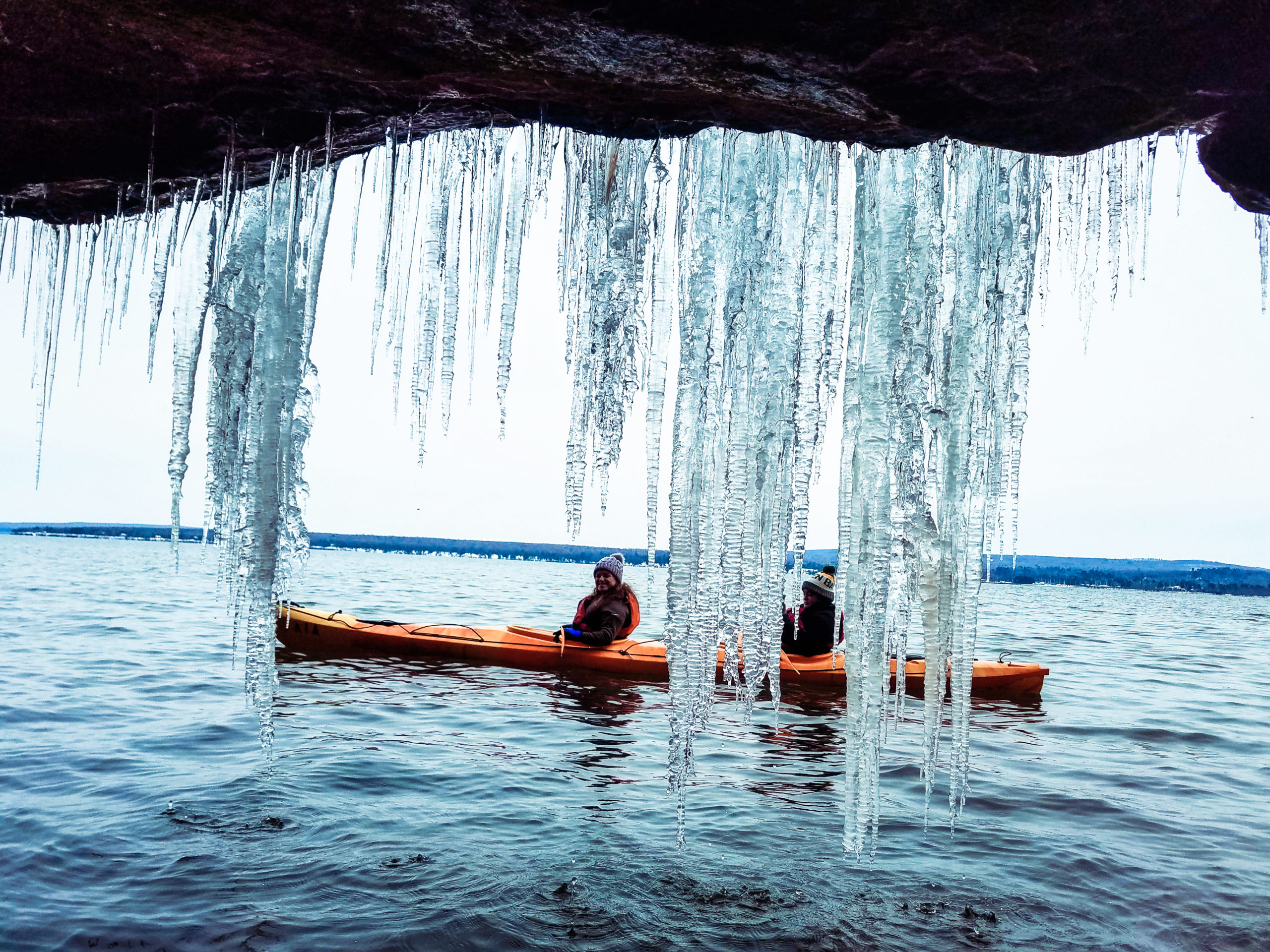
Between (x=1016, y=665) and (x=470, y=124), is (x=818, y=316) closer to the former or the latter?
(x=470, y=124)

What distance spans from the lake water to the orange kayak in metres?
0.32

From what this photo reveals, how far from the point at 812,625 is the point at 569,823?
20.6 ft

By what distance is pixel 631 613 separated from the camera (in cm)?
1294

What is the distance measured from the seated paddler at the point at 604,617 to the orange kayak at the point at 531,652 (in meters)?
0.15

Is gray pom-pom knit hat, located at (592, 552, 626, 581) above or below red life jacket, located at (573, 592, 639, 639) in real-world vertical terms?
above

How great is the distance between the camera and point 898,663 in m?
4.73

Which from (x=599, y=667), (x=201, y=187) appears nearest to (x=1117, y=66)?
(x=201, y=187)

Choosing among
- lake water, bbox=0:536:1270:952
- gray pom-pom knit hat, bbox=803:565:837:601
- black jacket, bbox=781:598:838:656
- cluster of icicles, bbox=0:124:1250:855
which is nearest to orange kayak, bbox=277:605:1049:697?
black jacket, bbox=781:598:838:656

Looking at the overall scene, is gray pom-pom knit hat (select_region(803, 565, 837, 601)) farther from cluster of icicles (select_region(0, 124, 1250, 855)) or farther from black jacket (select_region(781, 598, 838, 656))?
cluster of icicles (select_region(0, 124, 1250, 855))

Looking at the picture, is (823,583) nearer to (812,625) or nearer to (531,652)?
(812,625)

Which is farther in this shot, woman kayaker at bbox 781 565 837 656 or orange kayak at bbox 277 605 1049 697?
orange kayak at bbox 277 605 1049 697

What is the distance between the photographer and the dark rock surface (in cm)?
259

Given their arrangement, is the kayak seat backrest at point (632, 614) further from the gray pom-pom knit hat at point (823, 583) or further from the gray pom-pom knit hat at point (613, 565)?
the gray pom-pom knit hat at point (823, 583)

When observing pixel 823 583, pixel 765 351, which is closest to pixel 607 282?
pixel 765 351
